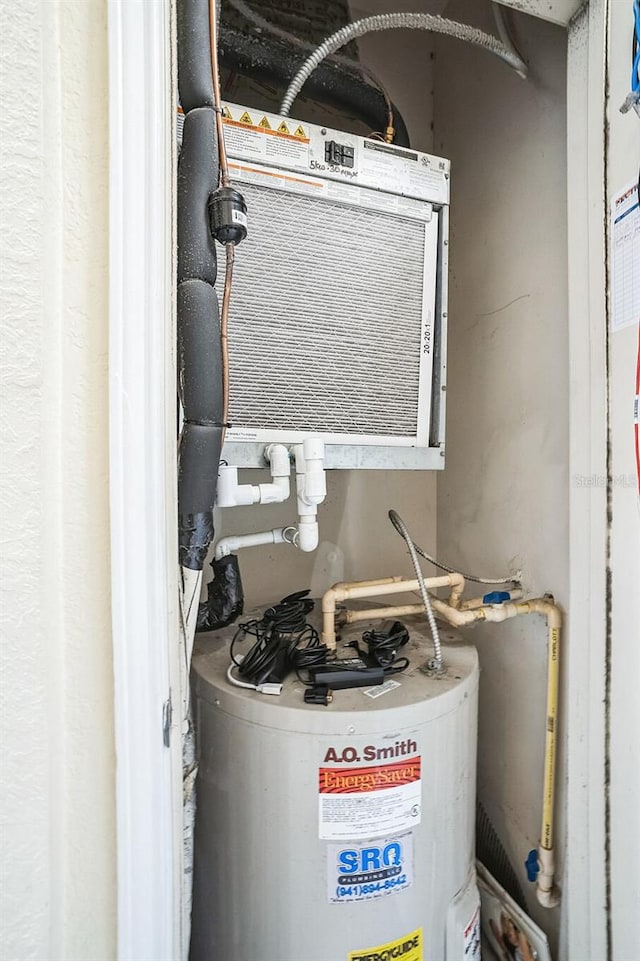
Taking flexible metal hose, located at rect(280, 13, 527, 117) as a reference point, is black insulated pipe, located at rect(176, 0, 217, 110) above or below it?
below

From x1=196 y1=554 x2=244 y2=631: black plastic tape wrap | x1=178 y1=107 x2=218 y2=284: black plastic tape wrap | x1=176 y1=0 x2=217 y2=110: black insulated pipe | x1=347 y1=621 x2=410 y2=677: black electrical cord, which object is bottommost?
x1=347 y1=621 x2=410 y2=677: black electrical cord

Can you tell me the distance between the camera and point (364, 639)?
104cm

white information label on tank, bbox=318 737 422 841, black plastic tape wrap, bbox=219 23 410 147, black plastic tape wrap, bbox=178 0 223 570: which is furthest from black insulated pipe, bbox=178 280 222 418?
black plastic tape wrap, bbox=219 23 410 147

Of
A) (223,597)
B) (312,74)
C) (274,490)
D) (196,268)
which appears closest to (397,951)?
(223,597)

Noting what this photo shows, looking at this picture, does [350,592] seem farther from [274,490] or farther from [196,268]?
[196,268]

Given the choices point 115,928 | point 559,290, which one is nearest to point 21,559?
point 115,928

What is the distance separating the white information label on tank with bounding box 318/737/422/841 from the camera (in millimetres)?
812

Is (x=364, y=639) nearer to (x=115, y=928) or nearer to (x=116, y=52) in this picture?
(x=115, y=928)

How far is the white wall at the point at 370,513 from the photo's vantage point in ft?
4.58

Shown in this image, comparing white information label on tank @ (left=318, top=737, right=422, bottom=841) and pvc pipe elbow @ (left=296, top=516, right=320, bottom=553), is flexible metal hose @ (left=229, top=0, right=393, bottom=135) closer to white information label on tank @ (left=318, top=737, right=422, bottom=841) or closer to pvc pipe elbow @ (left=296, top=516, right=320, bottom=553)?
pvc pipe elbow @ (left=296, top=516, right=320, bottom=553)

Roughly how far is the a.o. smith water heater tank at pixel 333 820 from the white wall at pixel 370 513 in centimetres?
49

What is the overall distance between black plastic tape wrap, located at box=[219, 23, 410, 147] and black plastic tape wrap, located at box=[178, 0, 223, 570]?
20.9 inches

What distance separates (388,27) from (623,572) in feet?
3.91

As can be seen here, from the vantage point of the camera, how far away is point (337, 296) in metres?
0.99
